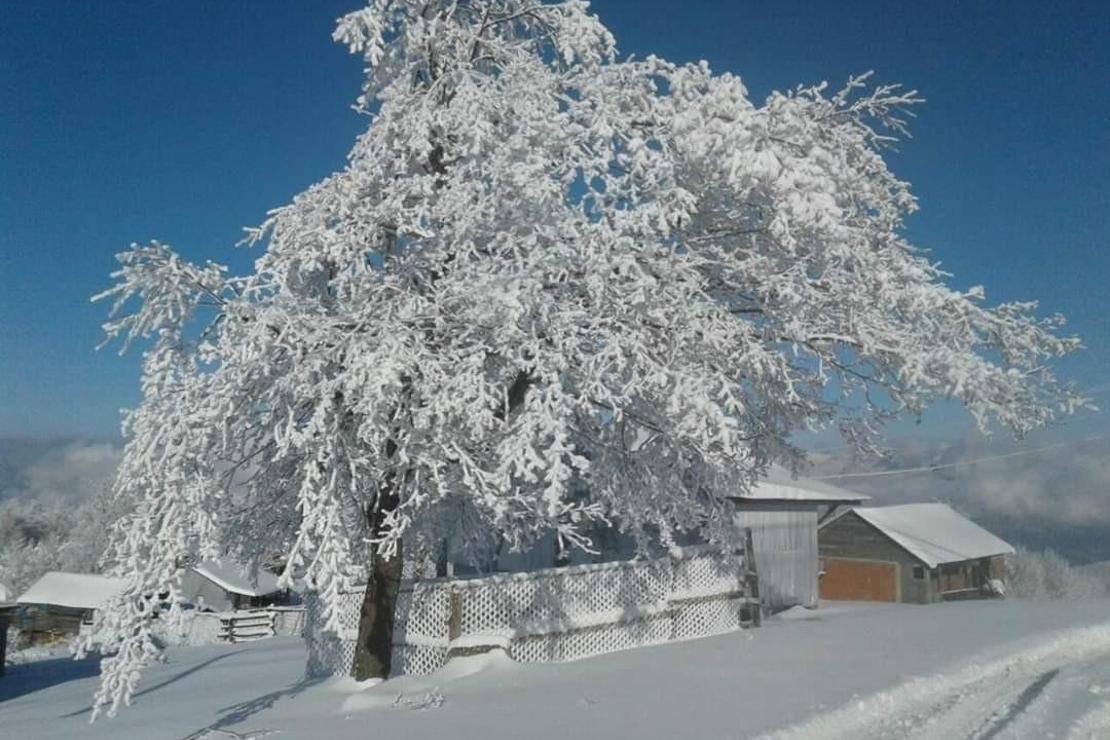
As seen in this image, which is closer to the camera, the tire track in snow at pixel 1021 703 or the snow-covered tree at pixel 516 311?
the tire track in snow at pixel 1021 703

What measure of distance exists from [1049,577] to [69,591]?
45738 mm

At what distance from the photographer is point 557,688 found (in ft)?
26.3

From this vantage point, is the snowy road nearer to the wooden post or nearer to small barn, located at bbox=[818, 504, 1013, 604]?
the wooden post

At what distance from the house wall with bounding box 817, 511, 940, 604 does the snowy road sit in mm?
15615

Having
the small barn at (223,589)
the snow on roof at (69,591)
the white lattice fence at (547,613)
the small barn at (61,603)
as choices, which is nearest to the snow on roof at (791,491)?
the white lattice fence at (547,613)

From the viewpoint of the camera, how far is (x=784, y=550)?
1820 centimetres

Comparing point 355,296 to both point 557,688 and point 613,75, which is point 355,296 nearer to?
point 613,75

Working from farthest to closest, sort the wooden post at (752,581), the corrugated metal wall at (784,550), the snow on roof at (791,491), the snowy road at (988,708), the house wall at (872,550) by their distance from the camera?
1. the house wall at (872,550)
2. the corrugated metal wall at (784,550)
3. the snow on roof at (791,491)
4. the wooden post at (752,581)
5. the snowy road at (988,708)

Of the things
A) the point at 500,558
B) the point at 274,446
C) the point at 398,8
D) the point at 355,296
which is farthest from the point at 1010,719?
the point at 500,558

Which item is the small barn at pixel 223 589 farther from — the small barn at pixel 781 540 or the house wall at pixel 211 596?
the small barn at pixel 781 540

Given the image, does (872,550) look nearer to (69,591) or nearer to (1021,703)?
(1021,703)

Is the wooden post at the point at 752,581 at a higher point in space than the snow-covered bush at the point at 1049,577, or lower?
higher

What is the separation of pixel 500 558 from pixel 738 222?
391 inches

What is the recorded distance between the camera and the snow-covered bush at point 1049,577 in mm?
36969
